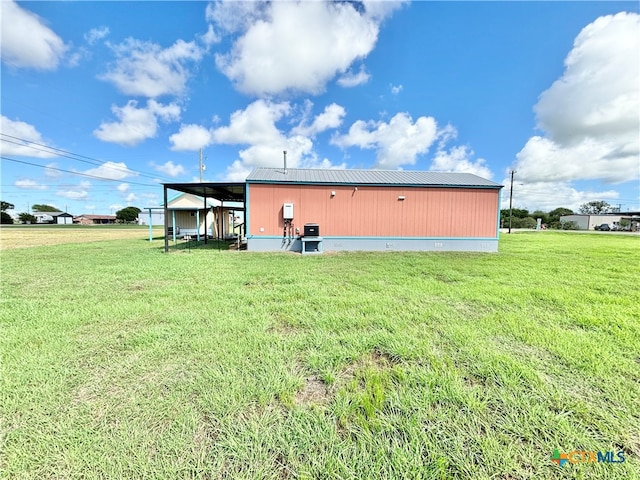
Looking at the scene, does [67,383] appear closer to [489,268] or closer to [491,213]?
[489,268]

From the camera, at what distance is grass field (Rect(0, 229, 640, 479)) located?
4.71 feet

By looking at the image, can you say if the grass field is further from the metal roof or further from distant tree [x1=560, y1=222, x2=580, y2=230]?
distant tree [x1=560, y1=222, x2=580, y2=230]

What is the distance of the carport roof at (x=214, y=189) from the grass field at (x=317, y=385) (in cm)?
610

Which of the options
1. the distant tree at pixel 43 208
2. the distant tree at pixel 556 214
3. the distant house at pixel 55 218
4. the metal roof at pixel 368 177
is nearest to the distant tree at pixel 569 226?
the distant tree at pixel 556 214

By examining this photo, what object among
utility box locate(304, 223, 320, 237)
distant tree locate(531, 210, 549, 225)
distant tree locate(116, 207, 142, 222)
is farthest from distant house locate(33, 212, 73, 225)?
distant tree locate(531, 210, 549, 225)

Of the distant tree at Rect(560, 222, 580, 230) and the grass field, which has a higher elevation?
the distant tree at Rect(560, 222, 580, 230)

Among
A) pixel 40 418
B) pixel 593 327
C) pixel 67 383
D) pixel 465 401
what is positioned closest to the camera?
pixel 40 418

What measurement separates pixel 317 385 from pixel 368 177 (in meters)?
10.2

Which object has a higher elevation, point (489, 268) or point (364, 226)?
point (364, 226)

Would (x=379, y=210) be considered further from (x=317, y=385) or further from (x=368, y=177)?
(x=317, y=385)

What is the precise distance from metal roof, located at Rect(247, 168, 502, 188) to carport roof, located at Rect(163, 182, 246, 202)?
1029 millimetres

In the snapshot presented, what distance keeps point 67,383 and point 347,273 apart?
192 inches

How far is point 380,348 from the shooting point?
261cm

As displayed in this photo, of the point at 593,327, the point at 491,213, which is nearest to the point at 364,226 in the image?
the point at 491,213
